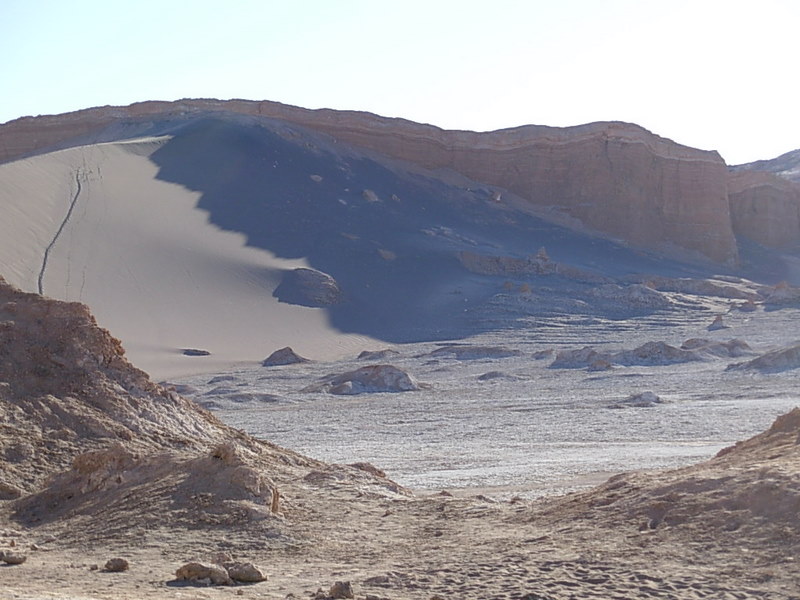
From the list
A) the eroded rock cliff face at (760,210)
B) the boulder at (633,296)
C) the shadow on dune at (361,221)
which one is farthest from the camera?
the eroded rock cliff face at (760,210)

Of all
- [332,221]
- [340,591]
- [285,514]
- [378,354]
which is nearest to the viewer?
[340,591]

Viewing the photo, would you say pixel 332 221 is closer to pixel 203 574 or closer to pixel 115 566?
pixel 115 566

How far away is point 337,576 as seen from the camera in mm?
5836

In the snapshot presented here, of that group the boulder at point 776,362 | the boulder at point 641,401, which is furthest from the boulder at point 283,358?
the boulder at point 641,401

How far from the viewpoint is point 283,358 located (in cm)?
3014

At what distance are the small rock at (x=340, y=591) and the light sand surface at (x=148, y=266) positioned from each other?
24057 millimetres

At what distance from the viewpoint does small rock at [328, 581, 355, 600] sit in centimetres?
520

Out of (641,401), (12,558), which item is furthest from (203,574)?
(641,401)

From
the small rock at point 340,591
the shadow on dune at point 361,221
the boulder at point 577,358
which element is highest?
the shadow on dune at point 361,221

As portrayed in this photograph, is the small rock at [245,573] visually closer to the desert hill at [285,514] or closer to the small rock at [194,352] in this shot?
the desert hill at [285,514]

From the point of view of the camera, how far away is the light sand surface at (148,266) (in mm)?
32938

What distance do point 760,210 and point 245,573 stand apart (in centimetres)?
5401

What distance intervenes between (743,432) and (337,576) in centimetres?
1026

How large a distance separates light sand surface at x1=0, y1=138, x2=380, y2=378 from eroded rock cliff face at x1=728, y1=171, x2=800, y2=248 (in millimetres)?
25679
